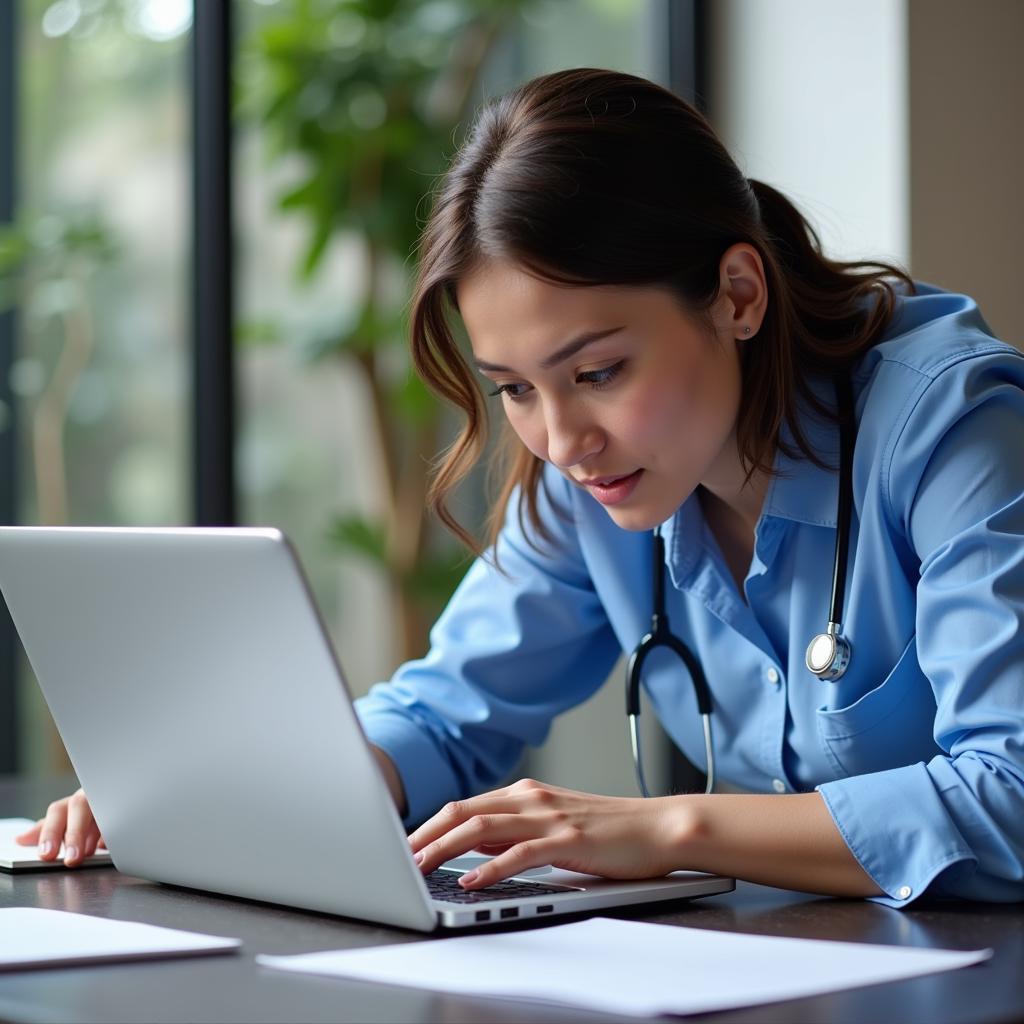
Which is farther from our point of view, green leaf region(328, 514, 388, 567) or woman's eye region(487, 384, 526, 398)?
green leaf region(328, 514, 388, 567)

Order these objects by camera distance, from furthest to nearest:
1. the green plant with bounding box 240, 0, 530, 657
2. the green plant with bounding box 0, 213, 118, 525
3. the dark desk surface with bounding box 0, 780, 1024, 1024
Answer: the green plant with bounding box 240, 0, 530, 657 < the green plant with bounding box 0, 213, 118, 525 < the dark desk surface with bounding box 0, 780, 1024, 1024

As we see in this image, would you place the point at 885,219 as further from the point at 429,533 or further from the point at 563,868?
the point at 563,868

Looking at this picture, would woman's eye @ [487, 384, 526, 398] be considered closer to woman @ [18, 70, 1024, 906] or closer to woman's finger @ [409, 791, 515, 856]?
woman @ [18, 70, 1024, 906]

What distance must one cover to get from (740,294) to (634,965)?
0.71m

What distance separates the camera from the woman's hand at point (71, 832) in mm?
1201

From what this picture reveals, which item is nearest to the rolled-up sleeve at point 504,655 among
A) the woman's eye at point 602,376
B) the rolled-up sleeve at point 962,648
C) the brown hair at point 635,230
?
the brown hair at point 635,230

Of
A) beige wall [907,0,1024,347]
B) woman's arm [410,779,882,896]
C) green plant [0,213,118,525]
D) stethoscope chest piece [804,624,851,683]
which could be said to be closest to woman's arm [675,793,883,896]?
woman's arm [410,779,882,896]

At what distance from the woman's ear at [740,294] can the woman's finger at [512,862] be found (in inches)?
20.9

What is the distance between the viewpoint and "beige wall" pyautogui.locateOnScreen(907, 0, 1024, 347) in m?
2.62

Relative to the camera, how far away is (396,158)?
Answer: 3264 millimetres

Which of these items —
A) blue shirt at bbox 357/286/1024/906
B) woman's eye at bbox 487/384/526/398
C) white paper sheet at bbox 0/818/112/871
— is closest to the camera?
blue shirt at bbox 357/286/1024/906

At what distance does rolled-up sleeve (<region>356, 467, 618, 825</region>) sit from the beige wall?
1256 millimetres

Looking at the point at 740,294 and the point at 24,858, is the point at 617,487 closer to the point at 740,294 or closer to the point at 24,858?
the point at 740,294

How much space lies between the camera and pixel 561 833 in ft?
3.34
